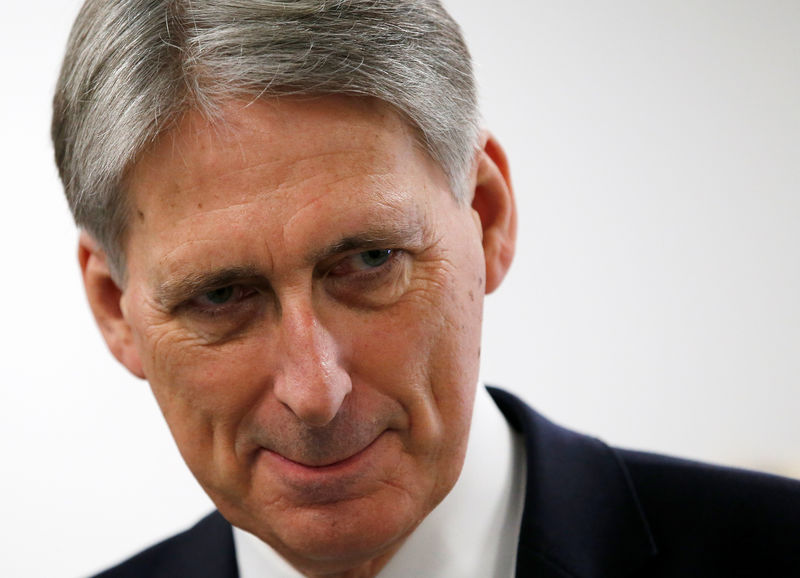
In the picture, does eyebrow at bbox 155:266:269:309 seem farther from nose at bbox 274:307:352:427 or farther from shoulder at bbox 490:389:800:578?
shoulder at bbox 490:389:800:578

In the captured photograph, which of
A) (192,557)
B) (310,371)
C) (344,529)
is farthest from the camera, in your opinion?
(192,557)

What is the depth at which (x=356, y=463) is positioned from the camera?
1624mm

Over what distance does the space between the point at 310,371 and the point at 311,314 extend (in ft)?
0.28

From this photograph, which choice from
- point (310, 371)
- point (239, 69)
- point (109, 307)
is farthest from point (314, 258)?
point (109, 307)

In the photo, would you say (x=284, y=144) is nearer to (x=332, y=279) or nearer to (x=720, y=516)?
(x=332, y=279)

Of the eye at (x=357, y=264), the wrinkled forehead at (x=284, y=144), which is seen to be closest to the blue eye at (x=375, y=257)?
the eye at (x=357, y=264)

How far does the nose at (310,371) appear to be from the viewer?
1539 mm

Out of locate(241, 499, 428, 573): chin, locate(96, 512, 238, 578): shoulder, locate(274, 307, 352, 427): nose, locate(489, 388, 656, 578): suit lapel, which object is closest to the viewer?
locate(274, 307, 352, 427): nose

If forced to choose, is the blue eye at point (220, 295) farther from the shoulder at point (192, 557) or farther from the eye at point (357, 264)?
the shoulder at point (192, 557)

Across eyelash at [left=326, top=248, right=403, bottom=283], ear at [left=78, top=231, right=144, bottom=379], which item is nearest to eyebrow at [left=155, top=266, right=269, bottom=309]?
eyelash at [left=326, top=248, right=403, bottom=283]

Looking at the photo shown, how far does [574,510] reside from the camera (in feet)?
6.22

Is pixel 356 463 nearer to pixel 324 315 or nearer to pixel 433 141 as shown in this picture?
pixel 324 315

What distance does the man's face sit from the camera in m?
1.57

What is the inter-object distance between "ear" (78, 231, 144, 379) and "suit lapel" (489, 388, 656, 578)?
0.67 meters
